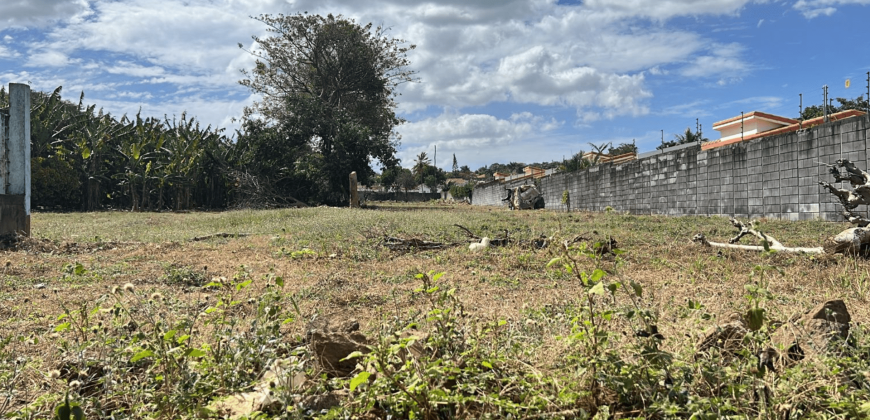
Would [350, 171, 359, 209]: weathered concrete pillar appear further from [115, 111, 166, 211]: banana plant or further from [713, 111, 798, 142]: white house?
[713, 111, 798, 142]: white house

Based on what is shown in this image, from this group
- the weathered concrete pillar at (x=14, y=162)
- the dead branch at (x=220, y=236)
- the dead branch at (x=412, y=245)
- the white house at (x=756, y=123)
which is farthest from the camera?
the white house at (x=756, y=123)

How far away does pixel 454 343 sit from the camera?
2.35m

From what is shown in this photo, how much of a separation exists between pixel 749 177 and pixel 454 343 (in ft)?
38.1

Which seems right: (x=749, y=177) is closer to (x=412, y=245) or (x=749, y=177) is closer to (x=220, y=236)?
(x=412, y=245)

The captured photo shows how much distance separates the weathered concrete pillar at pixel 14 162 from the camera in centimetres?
823

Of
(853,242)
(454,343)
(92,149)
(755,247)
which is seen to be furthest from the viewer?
(92,149)

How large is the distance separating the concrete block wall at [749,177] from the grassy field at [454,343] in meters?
5.12

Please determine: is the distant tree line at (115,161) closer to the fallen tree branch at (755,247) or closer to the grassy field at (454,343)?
the grassy field at (454,343)

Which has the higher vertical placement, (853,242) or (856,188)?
(856,188)

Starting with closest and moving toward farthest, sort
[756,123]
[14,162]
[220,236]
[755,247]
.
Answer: [755,247], [14,162], [220,236], [756,123]

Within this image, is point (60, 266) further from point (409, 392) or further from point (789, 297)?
point (789, 297)

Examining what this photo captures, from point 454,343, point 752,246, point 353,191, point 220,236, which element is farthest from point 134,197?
point 454,343

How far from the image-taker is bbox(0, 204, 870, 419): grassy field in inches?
76.1

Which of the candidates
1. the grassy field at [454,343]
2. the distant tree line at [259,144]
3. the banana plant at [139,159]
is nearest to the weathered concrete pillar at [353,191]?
the distant tree line at [259,144]
